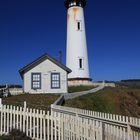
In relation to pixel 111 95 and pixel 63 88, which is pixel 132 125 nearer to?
pixel 63 88

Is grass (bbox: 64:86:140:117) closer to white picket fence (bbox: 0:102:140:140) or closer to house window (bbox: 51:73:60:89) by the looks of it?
house window (bbox: 51:73:60:89)

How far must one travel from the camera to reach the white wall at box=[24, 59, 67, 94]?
29562 millimetres

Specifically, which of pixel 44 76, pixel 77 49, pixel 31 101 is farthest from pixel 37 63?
pixel 77 49

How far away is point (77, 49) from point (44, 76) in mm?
13520

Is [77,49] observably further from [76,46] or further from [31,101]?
[31,101]

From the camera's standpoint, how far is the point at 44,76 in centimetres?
2997

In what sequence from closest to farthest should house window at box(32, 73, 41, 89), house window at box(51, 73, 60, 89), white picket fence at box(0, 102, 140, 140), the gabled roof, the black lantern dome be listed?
1. white picket fence at box(0, 102, 140, 140)
2. the gabled roof
3. house window at box(32, 73, 41, 89)
4. house window at box(51, 73, 60, 89)
5. the black lantern dome

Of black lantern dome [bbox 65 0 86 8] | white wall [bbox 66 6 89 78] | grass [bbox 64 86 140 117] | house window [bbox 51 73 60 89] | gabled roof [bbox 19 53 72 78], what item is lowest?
grass [bbox 64 86 140 117]

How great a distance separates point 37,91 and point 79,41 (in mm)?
15377

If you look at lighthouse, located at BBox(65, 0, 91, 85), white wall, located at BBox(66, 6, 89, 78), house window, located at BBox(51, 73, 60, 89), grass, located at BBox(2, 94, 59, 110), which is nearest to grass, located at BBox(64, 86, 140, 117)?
grass, located at BBox(2, 94, 59, 110)

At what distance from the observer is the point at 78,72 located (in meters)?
42.0

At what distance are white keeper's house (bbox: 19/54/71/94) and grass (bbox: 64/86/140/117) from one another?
387cm

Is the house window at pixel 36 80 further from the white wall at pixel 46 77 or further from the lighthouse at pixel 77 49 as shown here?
the lighthouse at pixel 77 49

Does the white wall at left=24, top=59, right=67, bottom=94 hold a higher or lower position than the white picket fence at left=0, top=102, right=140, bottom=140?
higher
